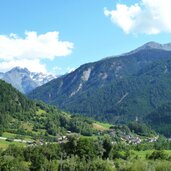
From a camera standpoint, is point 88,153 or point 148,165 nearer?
point 148,165

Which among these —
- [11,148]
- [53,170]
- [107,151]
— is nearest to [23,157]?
[11,148]

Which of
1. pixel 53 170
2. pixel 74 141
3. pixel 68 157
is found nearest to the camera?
pixel 53 170

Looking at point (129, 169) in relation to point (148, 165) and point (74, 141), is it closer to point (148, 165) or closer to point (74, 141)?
point (148, 165)

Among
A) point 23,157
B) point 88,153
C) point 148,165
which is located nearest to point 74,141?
point 88,153

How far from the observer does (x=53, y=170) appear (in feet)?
436

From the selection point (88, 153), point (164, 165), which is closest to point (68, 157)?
point (88, 153)

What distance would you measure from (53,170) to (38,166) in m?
5.54

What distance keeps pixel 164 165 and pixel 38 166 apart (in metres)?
37.8

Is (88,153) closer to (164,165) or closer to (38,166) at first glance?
(38,166)

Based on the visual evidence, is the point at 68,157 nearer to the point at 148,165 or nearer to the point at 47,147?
the point at 47,147

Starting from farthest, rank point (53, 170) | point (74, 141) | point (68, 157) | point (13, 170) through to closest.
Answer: point (74, 141)
point (68, 157)
point (53, 170)
point (13, 170)

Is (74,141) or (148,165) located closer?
(148,165)

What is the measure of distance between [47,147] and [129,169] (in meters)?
41.9

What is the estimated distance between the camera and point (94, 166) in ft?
437
